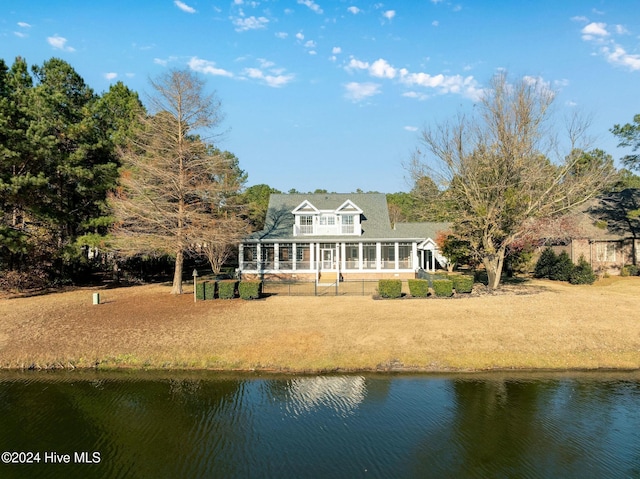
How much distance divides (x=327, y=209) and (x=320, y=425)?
2696cm

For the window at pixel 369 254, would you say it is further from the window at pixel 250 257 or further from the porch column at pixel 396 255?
the window at pixel 250 257

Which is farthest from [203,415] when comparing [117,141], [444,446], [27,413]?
[117,141]

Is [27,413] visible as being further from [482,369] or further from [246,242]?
[246,242]

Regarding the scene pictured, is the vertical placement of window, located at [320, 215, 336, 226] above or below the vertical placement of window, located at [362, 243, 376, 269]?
above

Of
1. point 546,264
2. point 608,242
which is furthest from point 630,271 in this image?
point 546,264

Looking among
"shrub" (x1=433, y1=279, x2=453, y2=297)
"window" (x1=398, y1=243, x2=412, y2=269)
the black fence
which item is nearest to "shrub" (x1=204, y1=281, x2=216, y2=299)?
the black fence

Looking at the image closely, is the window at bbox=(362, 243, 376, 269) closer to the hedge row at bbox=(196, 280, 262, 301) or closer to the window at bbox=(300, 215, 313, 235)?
the window at bbox=(300, 215, 313, 235)

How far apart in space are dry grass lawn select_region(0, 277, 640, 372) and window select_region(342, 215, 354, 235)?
1423 centimetres

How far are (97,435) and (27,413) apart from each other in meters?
2.69

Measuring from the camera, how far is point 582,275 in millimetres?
29625

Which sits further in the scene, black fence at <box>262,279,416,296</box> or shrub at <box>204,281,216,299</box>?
black fence at <box>262,279,416,296</box>

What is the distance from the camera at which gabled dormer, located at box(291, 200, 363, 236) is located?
1348 inches

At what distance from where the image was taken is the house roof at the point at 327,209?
33634 mm

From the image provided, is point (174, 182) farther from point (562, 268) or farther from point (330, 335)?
point (562, 268)
